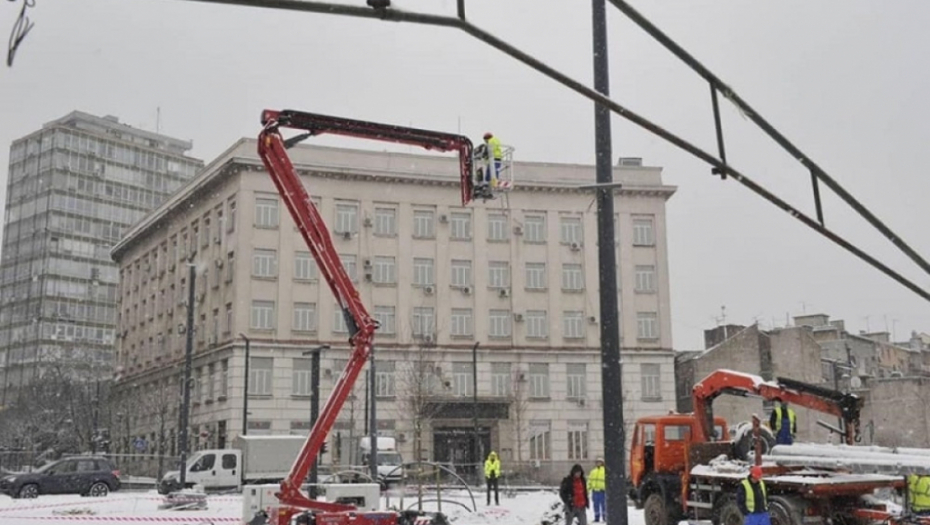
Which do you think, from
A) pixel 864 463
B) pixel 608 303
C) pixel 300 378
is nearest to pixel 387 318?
pixel 300 378

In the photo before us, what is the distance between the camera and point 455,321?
58.2 metres

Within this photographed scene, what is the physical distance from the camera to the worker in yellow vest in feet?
48.7

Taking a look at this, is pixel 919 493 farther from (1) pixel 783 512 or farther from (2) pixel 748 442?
(2) pixel 748 442

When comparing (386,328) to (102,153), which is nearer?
(386,328)


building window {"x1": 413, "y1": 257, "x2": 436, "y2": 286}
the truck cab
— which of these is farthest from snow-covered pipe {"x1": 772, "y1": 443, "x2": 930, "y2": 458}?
building window {"x1": 413, "y1": 257, "x2": 436, "y2": 286}

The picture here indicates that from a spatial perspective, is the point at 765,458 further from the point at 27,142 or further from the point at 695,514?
the point at 27,142

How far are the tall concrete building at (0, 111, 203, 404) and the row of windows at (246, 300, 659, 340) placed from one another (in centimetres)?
6859

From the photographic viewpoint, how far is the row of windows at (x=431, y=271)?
55.9m

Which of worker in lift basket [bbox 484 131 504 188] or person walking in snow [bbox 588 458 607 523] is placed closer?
worker in lift basket [bbox 484 131 504 188]

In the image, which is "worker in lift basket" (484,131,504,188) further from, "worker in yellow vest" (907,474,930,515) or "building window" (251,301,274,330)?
"building window" (251,301,274,330)


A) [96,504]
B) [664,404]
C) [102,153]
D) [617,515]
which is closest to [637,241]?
[664,404]

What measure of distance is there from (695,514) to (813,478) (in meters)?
3.41

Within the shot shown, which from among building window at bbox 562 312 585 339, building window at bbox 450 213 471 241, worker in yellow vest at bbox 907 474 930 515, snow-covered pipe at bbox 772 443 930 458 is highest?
building window at bbox 450 213 471 241

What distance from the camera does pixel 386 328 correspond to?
57.2 m
